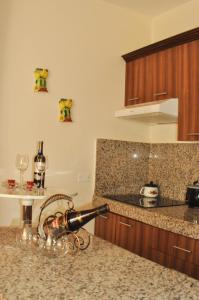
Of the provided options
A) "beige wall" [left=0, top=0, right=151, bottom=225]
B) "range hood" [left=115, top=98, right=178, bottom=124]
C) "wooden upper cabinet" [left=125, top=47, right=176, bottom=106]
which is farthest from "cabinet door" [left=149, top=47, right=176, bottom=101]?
"beige wall" [left=0, top=0, right=151, bottom=225]

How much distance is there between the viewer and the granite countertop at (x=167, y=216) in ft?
6.83

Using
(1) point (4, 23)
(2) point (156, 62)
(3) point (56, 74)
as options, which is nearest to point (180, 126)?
(2) point (156, 62)

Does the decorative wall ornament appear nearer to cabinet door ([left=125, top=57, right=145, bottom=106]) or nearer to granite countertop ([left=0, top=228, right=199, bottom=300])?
cabinet door ([left=125, top=57, right=145, bottom=106])

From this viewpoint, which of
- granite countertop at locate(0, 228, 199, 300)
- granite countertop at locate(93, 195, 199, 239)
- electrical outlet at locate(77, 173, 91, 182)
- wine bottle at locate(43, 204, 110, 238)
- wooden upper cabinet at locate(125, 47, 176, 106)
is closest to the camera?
granite countertop at locate(0, 228, 199, 300)

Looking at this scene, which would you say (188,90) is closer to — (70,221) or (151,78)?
(151,78)

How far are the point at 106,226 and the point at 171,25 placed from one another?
1.96 meters

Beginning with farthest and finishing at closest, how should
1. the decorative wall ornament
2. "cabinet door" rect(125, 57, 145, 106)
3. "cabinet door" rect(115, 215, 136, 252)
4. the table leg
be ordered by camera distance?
"cabinet door" rect(125, 57, 145, 106), the decorative wall ornament, "cabinet door" rect(115, 215, 136, 252), the table leg

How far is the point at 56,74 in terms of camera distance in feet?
9.13

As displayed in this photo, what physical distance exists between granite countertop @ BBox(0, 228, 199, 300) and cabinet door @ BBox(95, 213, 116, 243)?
131 centimetres

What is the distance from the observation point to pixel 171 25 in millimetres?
3156

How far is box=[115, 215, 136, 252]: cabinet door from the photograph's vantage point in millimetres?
2537

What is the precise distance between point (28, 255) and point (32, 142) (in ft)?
4.62

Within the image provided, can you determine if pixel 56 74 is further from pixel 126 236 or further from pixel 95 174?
Result: pixel 126 236

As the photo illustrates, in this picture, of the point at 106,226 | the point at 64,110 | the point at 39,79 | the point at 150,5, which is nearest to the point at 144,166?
the point at 106,226
